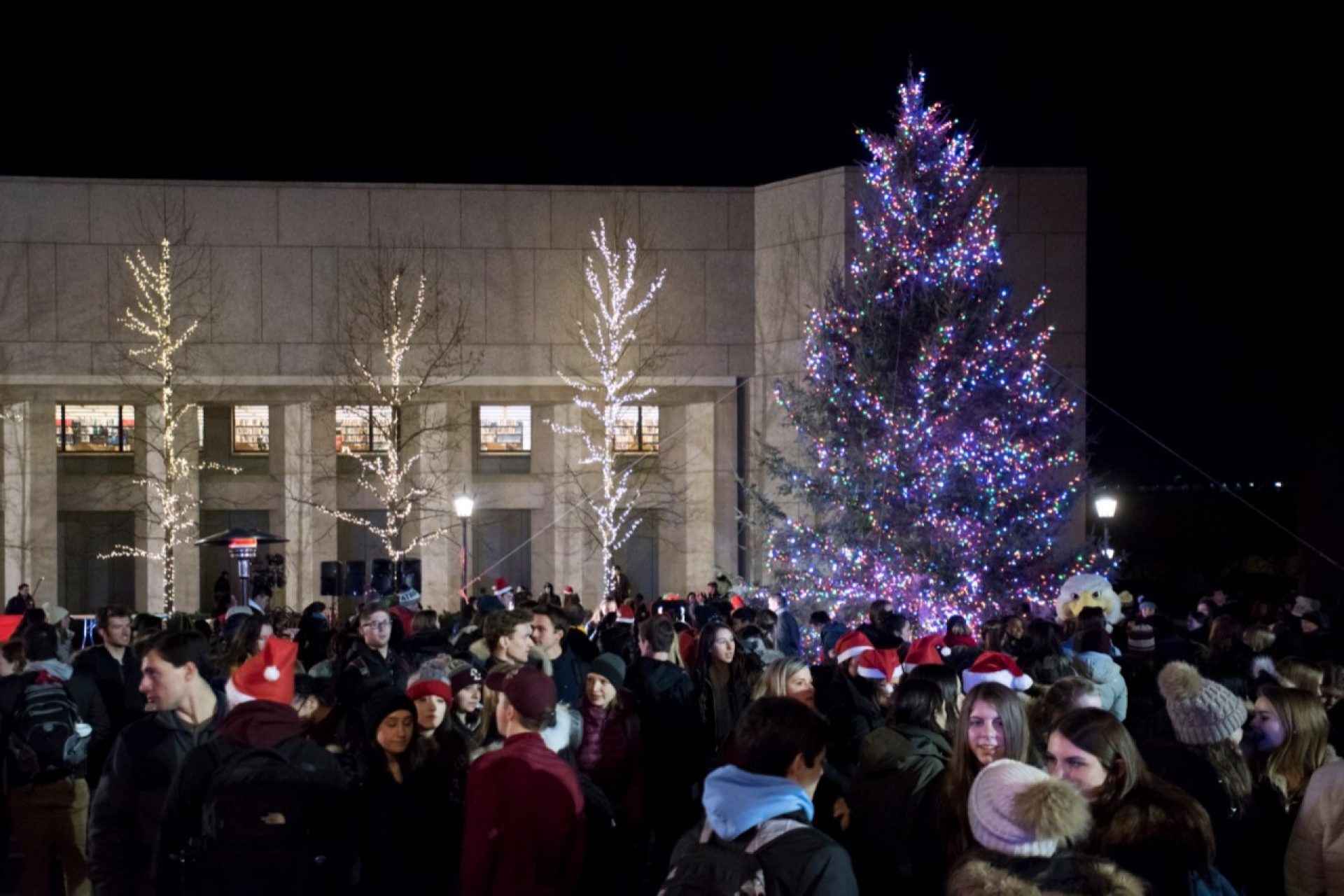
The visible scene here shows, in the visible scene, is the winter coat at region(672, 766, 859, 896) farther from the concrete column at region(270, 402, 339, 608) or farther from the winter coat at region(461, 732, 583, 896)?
the concrete column at region(270, 402, 339, 608)

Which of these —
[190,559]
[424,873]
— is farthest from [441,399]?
[424,873]

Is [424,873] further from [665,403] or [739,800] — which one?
[665,403]

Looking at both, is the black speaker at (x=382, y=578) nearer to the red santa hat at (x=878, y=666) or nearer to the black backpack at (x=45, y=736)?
the black backpack at (x=45, y=736)

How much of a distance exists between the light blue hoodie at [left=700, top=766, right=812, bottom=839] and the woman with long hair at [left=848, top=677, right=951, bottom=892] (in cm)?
159

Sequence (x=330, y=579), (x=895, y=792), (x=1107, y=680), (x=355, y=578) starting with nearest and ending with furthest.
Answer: (x=895, y=792)
(x=1107, y=680)
(x=355, y=578)
(x=330, y=579)

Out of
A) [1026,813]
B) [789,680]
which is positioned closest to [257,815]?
[1026,813]

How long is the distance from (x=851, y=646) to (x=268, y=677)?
438cm

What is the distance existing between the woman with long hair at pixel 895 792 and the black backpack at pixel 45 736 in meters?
5.04

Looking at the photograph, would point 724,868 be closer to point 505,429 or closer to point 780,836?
point 780,836

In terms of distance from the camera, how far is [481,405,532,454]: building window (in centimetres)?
3647

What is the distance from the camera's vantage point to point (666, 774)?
9367mm

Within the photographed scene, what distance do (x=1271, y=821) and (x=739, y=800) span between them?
3229mm

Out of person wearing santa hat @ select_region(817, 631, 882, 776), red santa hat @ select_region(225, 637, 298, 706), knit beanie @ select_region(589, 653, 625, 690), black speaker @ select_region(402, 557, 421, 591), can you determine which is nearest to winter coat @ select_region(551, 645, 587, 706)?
knit beanie @ select_region(589, 653, 625, 690)

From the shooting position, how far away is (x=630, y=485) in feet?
117
